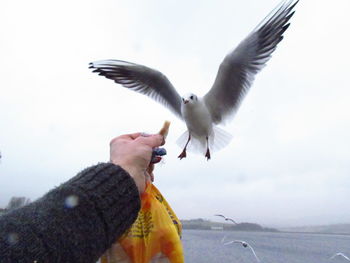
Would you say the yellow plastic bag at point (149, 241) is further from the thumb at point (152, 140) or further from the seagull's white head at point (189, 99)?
the seagull's white head at point (189, 99)

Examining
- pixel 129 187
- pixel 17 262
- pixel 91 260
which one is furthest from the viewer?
pixel 129 187

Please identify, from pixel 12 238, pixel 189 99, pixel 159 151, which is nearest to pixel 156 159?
pixel 159 151

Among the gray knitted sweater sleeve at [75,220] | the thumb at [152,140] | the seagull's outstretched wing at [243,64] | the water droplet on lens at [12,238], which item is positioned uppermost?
the seagull's outstretched wing at [243,64]

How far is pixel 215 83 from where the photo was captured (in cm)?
454

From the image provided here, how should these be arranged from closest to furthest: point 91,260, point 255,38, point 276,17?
point 91,260 → point 276,17 → point 255,38

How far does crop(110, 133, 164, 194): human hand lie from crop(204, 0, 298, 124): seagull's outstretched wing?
3027mm

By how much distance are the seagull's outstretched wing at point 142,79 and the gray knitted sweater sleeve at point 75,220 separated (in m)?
3.07

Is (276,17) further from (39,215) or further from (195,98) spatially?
(39,215)

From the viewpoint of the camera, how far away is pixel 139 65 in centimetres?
435

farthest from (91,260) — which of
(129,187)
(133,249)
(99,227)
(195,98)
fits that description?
(195,98)

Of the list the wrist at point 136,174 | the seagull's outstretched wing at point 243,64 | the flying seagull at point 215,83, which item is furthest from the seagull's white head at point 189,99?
the wrist at point 136,174

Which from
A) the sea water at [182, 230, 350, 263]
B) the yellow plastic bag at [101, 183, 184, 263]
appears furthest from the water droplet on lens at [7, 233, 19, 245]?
the sea water at [182, 230, 350, 263]

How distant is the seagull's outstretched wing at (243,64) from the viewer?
152 inches

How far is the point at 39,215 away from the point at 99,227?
0.15 m
